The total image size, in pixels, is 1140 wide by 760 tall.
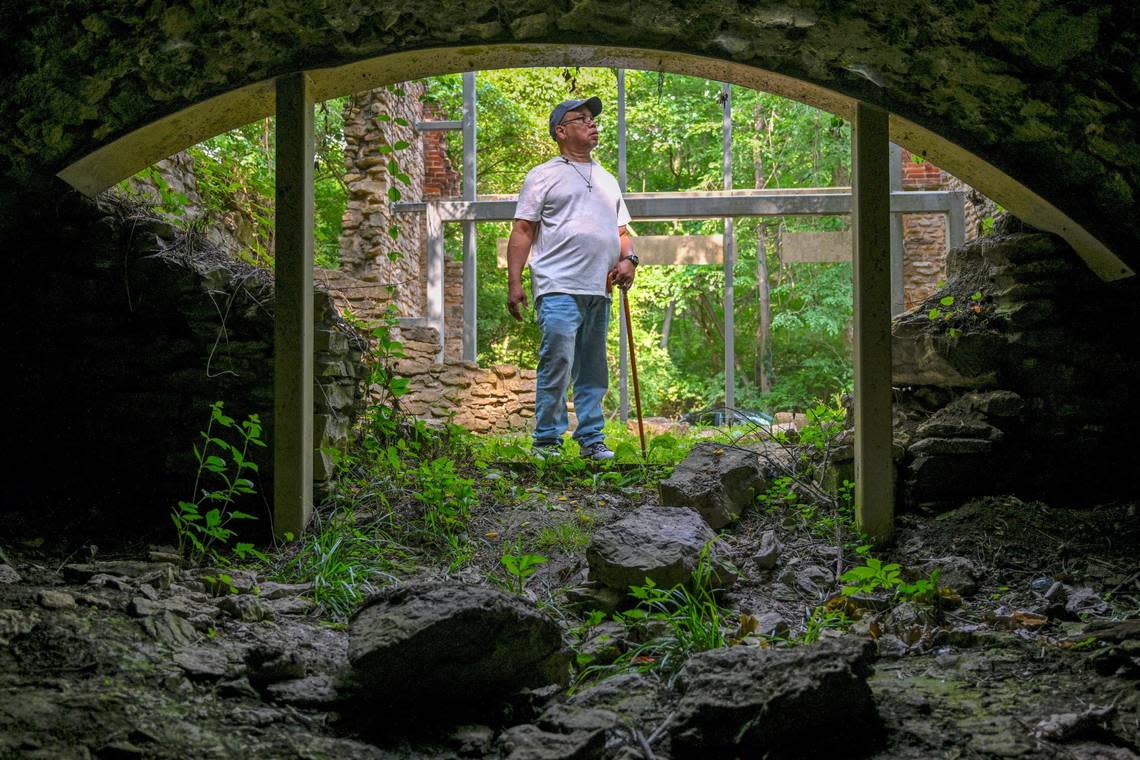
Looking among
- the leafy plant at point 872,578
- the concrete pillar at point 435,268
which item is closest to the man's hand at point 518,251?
the leafy plant at point 872,578

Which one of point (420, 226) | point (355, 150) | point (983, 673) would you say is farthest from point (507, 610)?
point (420, 226)

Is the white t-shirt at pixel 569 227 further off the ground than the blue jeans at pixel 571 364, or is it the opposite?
the white t-shirt at pixel 569 227

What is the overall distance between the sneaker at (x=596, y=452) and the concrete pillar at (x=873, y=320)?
1.47 m

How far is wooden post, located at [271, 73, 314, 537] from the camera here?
9.92 feet

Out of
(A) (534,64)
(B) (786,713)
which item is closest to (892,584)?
(B) (786,713)

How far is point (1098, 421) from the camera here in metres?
3.22

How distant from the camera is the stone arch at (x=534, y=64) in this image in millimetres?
2990

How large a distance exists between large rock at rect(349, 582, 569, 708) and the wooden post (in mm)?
1164

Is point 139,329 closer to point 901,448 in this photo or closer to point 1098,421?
point 901,448

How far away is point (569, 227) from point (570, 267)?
0.22 metres

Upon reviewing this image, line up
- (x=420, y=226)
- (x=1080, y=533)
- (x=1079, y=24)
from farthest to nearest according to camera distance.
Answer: (x=420, y=226) < (x=1080, y=533) < (x=1079, y=24)

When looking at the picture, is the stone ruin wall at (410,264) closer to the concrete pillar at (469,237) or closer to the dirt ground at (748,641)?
the concrete pillar at (469,237)

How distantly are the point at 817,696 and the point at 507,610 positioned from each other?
0.71m

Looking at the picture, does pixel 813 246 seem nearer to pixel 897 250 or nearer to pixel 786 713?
pixel 897 250
